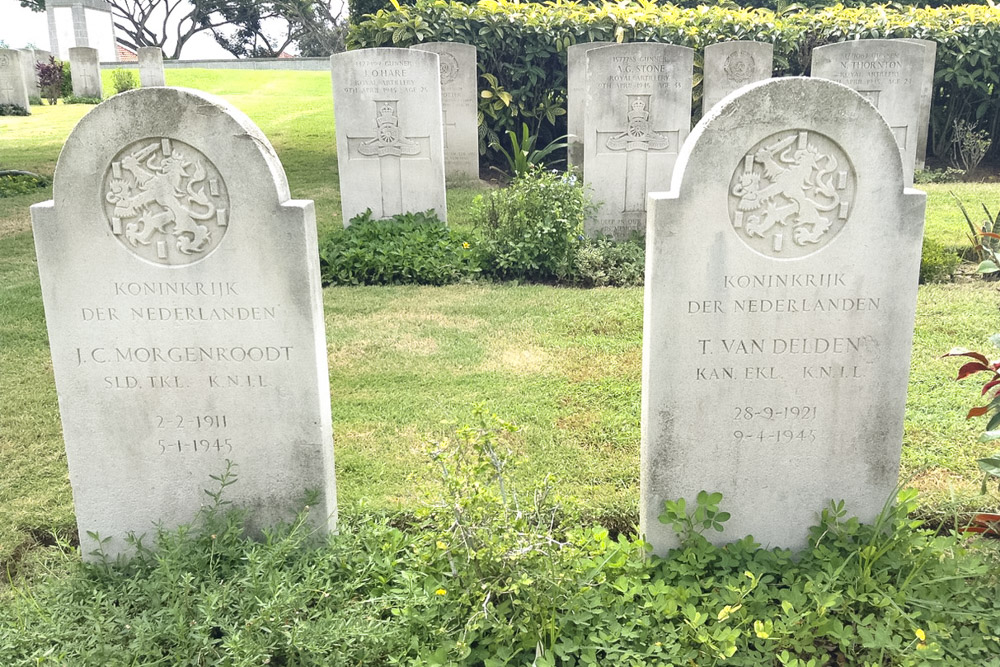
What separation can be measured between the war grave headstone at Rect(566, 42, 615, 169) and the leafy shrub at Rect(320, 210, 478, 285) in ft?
11.9

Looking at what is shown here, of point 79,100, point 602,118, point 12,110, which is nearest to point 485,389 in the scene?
point 602,118

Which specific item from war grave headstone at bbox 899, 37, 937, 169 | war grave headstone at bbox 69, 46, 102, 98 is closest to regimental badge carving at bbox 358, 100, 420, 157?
war grave headstone at bbox 899, 37, 937, 169

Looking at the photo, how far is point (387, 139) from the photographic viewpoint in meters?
8.22

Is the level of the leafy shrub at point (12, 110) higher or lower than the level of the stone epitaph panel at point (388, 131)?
higher

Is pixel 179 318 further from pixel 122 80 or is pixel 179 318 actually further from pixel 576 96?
pixel 122 80

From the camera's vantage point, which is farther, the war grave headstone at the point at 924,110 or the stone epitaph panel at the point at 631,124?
the war grave headstone at the point at 924,110

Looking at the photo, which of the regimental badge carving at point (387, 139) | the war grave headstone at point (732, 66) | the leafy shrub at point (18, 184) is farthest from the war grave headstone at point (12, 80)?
the war grave headstone at point (732, 66)

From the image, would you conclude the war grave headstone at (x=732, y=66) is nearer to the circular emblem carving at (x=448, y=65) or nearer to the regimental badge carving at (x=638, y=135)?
the regimental badge carving at (x=638, y=135)

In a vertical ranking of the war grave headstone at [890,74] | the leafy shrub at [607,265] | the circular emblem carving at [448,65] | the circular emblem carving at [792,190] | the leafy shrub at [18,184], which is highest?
the circular emblem carving at [448,65]

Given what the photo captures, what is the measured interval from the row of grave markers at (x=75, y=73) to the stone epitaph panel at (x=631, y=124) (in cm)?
1410

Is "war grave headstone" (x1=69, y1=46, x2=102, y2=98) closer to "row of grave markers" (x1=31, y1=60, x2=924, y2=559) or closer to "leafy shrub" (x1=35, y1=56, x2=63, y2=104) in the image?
"leafy shrub" (x1=35, y1=56, x2=63, y2=104)

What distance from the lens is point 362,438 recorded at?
4355 millimetres

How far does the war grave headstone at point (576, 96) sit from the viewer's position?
10789 mm

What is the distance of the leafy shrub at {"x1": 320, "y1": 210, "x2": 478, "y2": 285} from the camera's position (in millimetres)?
7500
